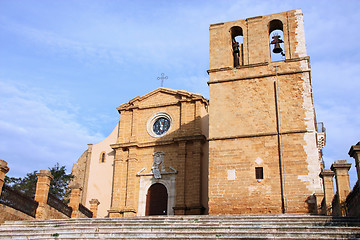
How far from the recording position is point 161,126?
2194 centimetres

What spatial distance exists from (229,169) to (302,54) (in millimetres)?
5357

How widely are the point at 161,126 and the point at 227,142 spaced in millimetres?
6221

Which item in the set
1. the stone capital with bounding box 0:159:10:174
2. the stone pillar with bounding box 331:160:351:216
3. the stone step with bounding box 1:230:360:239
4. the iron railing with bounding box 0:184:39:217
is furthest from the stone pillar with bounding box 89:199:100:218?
the stone pillar with bounding box 331:160:351:216

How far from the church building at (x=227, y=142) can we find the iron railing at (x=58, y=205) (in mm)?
3006

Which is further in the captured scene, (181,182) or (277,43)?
(181,182)

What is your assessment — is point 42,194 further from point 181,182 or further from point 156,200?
point 181,182

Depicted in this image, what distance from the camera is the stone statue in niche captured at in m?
20.5

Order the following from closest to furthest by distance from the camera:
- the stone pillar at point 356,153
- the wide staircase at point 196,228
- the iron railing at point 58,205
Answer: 1. the wide staircase at point 196,228
2. the stone pillar at point 356,153
3. the iron railing at point 58,205

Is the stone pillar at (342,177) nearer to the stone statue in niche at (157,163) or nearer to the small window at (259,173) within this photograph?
the small window at (259,173)

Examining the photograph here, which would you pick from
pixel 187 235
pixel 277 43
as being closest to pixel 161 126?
pixel 277 43

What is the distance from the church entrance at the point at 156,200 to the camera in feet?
66.0

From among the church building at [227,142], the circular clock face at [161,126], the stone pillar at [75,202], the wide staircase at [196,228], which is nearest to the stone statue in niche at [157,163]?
the church building at [227,142]

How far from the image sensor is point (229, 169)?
1595 centimetres

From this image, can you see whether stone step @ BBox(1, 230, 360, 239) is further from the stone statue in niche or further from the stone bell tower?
the stone statue in niche
